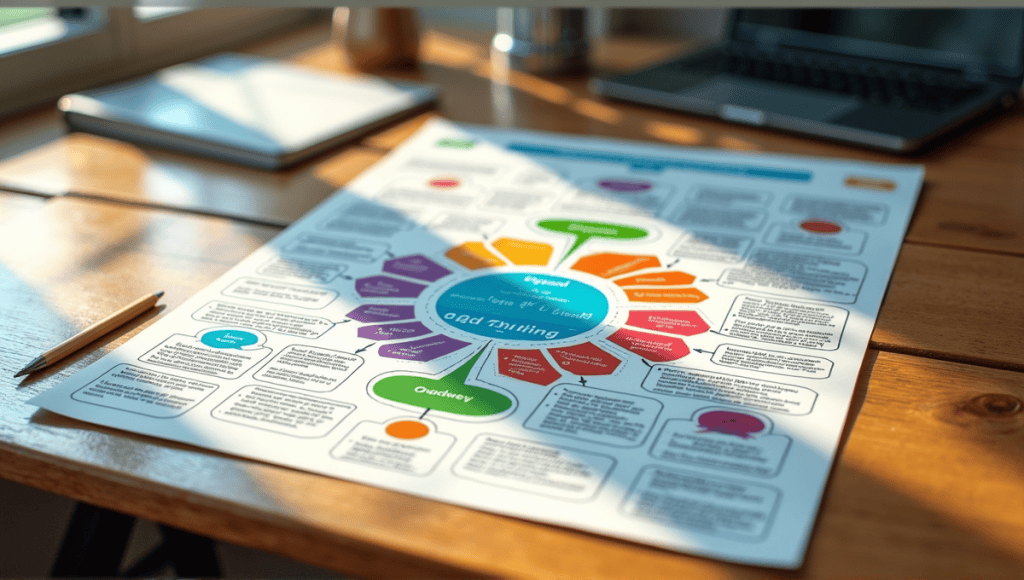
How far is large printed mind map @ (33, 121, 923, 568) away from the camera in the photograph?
1.38 feet

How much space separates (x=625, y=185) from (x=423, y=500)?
17.9 inches

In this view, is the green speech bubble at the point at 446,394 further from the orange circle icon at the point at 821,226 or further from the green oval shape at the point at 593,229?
the orange circle icon at the point at 821,226

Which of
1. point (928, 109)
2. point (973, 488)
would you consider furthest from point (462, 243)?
point (928, 109)

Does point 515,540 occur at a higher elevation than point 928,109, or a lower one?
lower

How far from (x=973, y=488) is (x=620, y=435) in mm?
169

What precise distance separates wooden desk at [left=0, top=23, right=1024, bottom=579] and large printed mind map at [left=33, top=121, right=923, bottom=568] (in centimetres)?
1

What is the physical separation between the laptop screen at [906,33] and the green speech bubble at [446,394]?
797 mm

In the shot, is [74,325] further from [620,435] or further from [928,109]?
[928,109]

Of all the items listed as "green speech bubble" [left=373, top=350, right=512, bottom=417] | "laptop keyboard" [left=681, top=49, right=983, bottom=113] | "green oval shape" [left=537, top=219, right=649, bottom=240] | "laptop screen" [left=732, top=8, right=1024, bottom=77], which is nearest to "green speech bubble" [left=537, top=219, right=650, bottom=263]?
"green oval shape" [left=537, top=219, right=649, bottom=240]

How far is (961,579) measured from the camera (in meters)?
0.37

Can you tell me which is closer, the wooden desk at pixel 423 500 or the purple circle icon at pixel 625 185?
the wooden desk at pixel 423 500

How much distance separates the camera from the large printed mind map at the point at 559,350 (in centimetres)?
42

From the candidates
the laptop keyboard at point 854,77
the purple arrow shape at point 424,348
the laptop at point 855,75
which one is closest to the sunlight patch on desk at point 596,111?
the laptop at point 855,75

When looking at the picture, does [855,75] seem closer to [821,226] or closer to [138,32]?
[821,226]
